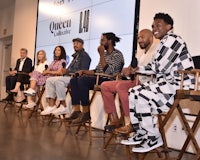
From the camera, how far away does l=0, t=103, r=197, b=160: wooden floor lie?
98.3 inches

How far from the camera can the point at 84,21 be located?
505 cm

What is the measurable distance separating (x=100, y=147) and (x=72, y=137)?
53 cm

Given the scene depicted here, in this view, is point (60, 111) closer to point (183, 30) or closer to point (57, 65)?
point (57, 65)

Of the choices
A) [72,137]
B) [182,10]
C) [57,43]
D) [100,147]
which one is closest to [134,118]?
[100,147]

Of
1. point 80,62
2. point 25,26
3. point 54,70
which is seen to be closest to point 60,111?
point 80,62

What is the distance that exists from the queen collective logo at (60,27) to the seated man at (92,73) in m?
1.86

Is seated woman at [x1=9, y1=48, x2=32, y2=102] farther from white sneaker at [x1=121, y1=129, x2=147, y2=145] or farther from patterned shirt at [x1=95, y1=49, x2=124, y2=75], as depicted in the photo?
white sneaker at [x1=121, y1=129, x2=147, y2=145]

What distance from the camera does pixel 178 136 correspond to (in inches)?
133

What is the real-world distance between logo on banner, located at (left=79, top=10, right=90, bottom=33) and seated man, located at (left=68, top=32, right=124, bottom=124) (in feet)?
4.13

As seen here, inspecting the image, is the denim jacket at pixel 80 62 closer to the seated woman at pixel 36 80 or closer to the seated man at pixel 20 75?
the seated woman at pixel 36 80

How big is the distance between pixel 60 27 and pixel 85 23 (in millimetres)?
918

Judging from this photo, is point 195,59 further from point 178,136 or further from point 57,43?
point 57,43

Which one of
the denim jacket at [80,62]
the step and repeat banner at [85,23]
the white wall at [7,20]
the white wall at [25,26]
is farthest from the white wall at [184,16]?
the white wall at [7,20]

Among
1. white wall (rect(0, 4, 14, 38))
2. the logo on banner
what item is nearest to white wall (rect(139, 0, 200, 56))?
the logo on banner
